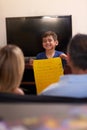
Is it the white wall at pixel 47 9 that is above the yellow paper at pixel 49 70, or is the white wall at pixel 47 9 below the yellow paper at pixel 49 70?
above

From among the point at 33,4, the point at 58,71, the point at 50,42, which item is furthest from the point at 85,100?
the point at 33,4

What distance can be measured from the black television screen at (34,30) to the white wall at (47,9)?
6.4 inches

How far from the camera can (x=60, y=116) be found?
998mm

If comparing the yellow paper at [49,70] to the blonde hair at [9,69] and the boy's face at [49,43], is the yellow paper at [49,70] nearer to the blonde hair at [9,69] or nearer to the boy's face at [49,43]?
the boy's face at [49,43]

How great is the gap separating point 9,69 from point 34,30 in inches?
107

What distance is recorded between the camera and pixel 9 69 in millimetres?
1292

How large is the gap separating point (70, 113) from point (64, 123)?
0.04 metres

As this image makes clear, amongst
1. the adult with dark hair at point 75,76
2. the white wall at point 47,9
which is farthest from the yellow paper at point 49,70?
the white wall at point 47,9

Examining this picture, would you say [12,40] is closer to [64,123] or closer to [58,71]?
[58,71]

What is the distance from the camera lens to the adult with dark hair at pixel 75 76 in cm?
122

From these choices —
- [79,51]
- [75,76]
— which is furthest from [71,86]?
[79,51]

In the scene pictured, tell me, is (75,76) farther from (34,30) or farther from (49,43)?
(34,30)

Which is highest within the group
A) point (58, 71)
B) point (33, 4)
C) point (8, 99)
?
point (33, 4)

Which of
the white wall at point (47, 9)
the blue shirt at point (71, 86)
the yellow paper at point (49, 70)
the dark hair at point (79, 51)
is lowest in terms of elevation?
the yellow paper at point (49, 70)
